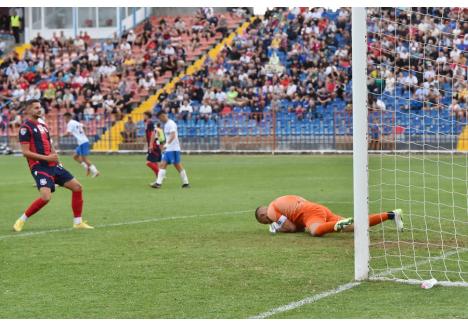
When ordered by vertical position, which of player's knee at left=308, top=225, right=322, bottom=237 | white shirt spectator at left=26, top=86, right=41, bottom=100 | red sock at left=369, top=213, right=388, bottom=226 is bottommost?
player's knee at left=308, top=225, right=322, bottom=237

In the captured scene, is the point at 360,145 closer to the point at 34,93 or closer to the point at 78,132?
the point at 78,132

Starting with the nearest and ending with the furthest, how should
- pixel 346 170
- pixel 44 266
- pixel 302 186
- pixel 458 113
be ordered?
pixel 44 266 → pixel 302 186 → pixel 346 170 → pixel 458 113

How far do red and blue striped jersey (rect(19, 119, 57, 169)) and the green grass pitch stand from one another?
114cm

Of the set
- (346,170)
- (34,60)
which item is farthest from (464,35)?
(34,60)

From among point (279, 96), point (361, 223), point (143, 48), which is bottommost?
point (361, 223)

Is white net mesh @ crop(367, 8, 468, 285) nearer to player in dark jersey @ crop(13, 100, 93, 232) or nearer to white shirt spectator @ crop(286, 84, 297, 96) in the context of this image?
player in dark jersey @ crop(13, 100, 93, 232)

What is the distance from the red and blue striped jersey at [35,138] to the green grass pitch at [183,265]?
3.75ft

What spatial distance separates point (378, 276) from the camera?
8922 millimetres

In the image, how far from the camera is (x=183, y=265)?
988 cm

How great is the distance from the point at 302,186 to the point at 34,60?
29739mm

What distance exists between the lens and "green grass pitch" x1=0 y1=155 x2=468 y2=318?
759cm

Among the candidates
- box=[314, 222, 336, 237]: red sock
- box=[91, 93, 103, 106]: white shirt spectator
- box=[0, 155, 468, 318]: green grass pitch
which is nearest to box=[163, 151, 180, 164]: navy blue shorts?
box=[0, 155, 468, 318]: green grass pitch

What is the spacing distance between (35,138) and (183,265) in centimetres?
413
